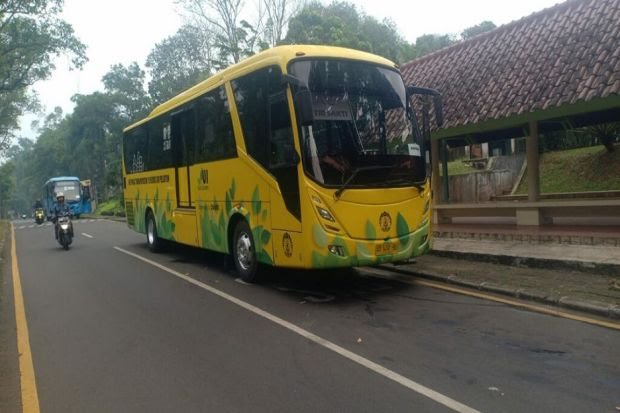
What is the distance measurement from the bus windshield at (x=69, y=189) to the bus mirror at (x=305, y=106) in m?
35.5

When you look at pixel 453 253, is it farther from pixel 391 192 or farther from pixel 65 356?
pixel 65 356

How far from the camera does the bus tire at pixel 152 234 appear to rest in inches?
518

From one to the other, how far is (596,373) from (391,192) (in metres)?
3.51

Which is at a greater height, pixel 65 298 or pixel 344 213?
pixel 344 213

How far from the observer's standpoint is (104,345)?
222 inches

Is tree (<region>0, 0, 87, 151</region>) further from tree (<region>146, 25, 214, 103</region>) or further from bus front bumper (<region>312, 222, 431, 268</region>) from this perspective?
bus front bumper (<region>312, 222, 431, 268</region>)

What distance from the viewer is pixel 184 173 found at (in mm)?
10664

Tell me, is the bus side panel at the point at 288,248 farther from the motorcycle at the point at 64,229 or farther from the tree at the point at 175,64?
the tree at the point at 175,64

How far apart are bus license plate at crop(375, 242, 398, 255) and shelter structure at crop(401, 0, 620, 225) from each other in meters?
4.34

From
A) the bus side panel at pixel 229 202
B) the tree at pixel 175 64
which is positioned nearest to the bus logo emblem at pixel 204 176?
the bus side panel at pixel 229 202

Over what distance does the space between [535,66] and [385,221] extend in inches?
224

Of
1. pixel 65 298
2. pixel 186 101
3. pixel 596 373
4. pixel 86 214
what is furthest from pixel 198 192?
pixel 86 214

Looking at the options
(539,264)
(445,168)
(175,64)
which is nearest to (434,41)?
(175,64)

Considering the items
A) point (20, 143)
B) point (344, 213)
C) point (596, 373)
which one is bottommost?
point (596, 373)
